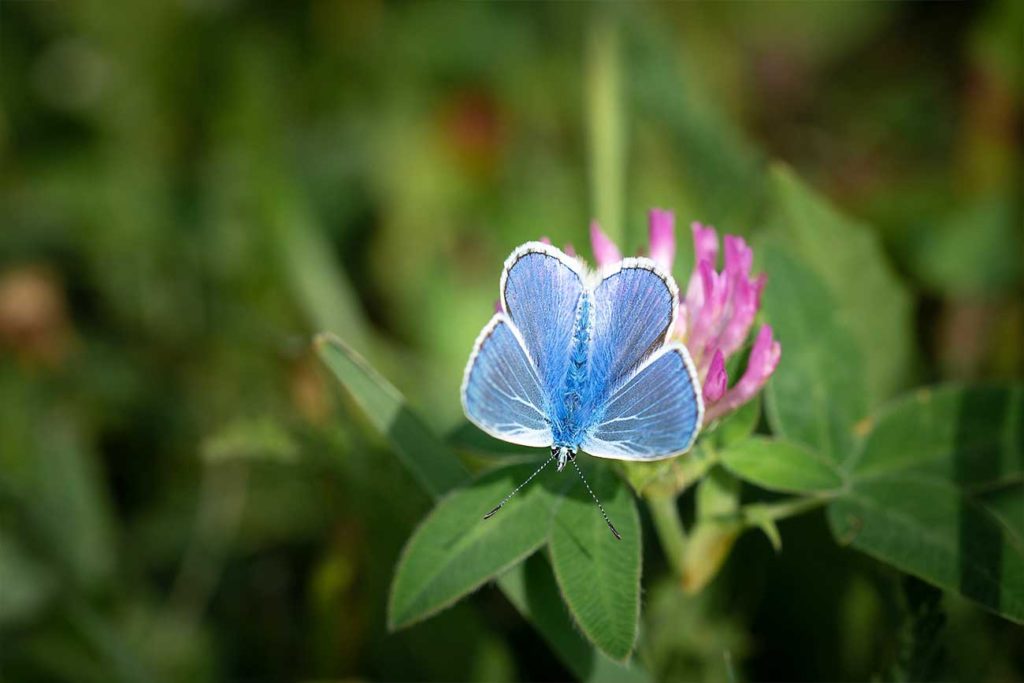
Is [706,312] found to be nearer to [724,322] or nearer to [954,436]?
[724,322]

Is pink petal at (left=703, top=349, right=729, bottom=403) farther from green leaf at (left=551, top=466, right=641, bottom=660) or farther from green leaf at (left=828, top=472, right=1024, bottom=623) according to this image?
green leaf at (left=828, top=472, right=1024, bottom=623)

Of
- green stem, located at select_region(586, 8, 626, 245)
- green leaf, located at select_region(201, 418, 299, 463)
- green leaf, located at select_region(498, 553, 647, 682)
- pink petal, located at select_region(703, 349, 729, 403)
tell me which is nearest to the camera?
pink petal, located at select_region(703, 349, 729, 403)

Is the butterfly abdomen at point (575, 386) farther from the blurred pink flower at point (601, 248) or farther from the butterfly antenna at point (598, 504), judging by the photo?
the blurred pink flower at point (601, 248)

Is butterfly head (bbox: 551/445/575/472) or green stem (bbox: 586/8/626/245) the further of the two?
green stem (bbox: 586/8/626/245)

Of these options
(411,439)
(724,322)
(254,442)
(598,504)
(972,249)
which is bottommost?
(972,249)

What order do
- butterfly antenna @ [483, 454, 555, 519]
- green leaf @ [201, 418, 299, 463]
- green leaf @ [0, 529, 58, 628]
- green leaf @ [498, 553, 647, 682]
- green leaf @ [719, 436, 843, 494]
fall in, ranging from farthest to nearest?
green leaf @ [0, 529, 58, 628], green leaf @ [201, 418, 299, 463], green leaf @ [498, 553, 647, 682], green leaf @ [719, 436, 843, 494], butterfly antenna @ [483, 454, 555, 519]

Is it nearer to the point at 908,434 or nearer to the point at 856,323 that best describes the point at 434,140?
the point at 856,323

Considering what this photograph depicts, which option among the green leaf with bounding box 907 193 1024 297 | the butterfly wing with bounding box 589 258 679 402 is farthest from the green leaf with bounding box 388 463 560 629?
the green leaf with bounding box 907 193 1024 297

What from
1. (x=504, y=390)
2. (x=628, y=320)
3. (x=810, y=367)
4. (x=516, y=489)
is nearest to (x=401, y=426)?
(x=516, y=489)
